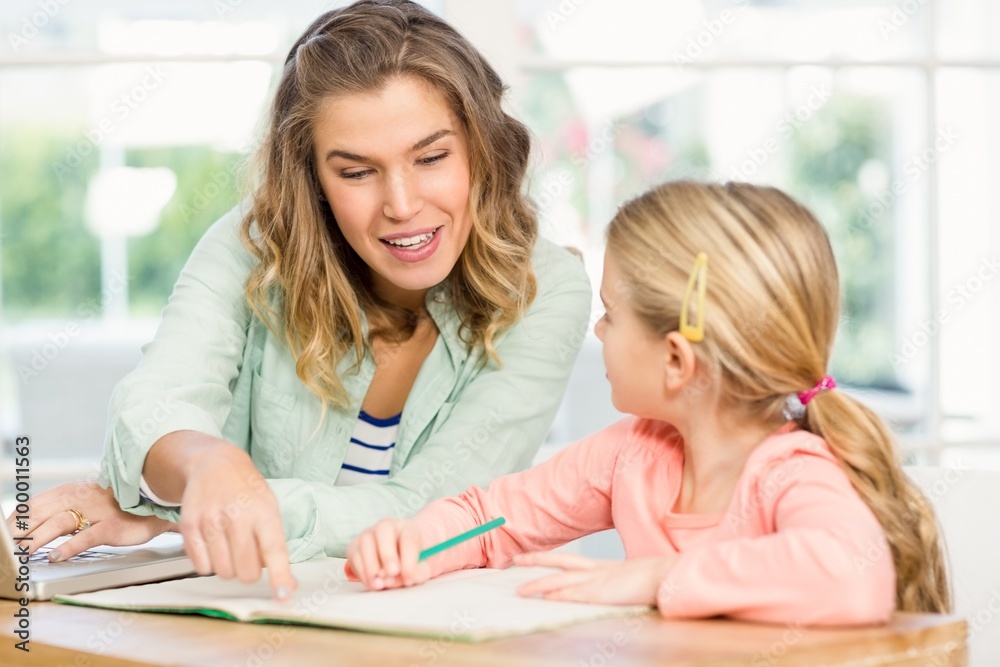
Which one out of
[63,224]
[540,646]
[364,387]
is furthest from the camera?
[63,224]

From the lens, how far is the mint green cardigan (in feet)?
4.55

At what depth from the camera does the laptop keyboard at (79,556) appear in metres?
1.19

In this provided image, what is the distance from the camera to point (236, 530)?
965mm

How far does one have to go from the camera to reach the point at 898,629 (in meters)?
0.82

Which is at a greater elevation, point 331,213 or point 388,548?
point 331,213

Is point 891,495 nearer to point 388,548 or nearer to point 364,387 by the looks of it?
point 388,548

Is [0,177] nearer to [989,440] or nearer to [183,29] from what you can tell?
[183,29]

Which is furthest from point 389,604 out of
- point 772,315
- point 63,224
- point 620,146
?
point 63,224

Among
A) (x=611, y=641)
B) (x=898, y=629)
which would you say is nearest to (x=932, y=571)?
(x=898, y=629)

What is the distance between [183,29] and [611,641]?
9.95 metres

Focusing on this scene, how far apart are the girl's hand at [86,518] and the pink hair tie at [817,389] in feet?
2.55

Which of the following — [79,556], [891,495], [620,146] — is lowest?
[79,556]

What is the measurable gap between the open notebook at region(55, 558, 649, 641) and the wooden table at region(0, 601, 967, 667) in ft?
0.04

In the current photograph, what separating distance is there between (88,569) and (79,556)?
0.11 m
